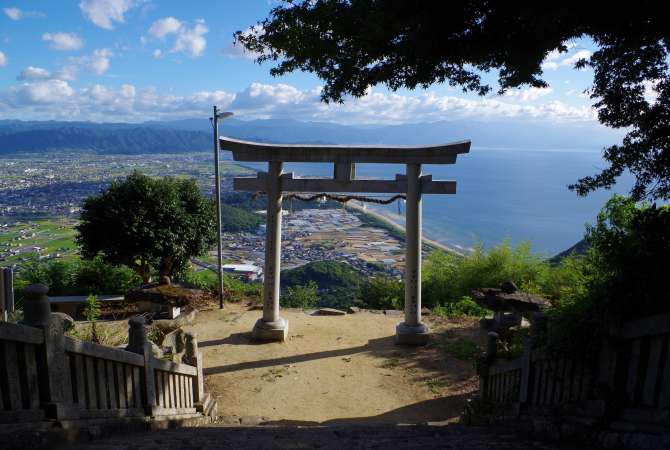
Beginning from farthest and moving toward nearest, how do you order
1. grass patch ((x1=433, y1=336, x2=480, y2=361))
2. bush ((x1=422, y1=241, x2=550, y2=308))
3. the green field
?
1. the green field
2. bush ((x1=422, y1=241, x2=550, y2=308))
3. grass patch ((x1=433, y1=336, x2=480, y2=361))

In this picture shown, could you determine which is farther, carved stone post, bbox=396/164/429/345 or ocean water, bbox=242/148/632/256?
ocean water, bbox=242/148/632/256

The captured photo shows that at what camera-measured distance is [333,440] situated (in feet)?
14.0

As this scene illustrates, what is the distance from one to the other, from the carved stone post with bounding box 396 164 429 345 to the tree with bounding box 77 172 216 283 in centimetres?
605

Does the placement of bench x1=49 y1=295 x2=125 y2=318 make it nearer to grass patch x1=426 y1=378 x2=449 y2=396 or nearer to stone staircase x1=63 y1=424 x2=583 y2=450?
stone staircase x1=63 y1=424 x2=583 y2=450

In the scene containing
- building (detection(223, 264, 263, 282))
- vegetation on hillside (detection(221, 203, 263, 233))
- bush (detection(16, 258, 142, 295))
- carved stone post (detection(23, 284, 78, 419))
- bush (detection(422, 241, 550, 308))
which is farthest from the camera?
vegetation on hillside (detection(221, 203, 263, 233))

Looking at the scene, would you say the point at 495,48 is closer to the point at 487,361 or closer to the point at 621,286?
the point at 621,286

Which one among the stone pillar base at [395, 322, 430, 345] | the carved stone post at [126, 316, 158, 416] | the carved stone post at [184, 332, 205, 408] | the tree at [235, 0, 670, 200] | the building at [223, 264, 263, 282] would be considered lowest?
the building at [223, 264, 263, 282]

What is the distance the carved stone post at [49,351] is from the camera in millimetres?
3281

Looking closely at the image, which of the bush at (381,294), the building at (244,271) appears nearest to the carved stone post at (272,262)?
the bush at (381,294)

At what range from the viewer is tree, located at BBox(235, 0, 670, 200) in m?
3.41

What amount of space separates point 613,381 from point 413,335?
6.22 meters

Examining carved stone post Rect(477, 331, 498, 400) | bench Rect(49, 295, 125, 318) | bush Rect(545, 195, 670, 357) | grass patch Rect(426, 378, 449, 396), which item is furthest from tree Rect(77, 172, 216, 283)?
bush Rect(545, 195, 670, 357)

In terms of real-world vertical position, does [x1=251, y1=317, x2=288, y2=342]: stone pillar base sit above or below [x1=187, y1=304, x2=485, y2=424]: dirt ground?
above

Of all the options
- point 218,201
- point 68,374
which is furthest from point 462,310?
point 68,374
